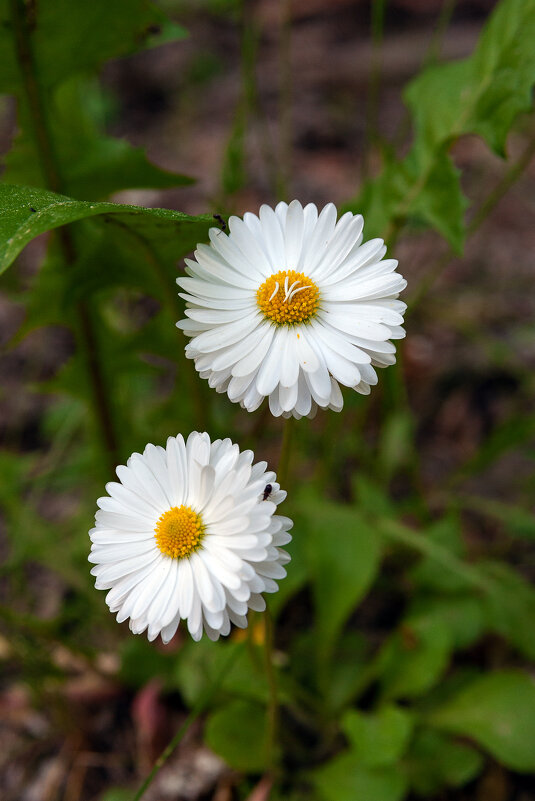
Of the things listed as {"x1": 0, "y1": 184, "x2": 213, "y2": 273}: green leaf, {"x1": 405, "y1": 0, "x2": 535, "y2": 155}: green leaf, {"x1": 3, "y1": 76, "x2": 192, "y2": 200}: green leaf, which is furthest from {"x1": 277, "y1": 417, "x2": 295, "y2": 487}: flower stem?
{"x1": 405, "y1": 0, "x2": 535, "y2": 155}: green leaf

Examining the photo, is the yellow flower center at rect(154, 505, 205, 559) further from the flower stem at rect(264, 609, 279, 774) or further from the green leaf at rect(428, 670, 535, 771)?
the green leaf at rect(428, 670, 535, 771)

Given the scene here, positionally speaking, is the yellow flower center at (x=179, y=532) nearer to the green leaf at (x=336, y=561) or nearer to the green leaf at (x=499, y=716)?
the green leaf at (x=336, y=561)

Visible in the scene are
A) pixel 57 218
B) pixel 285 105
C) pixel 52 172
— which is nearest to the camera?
pixel 57 218

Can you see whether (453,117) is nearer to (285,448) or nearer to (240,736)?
(285,448)

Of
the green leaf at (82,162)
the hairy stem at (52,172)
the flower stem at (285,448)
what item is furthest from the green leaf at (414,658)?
the green leaf at (82,162)

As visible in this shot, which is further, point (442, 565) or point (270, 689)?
point (442, 565)

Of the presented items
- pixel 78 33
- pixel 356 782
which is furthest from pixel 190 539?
pixel 78 33
